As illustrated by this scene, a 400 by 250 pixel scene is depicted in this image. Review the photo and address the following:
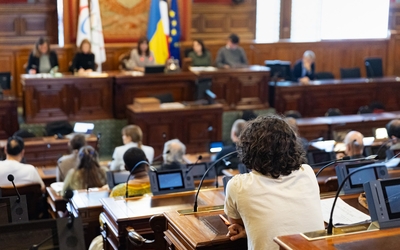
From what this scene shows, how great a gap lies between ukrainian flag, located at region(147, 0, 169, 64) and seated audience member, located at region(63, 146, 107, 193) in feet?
16.0

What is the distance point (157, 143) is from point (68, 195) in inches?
153

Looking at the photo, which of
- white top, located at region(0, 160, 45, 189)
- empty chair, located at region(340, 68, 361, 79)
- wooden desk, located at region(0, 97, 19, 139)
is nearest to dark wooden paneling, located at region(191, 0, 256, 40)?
empty chair, located at region(340, 68, 361, 79)

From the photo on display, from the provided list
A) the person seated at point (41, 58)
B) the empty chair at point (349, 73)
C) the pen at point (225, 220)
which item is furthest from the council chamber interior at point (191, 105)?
the person seated at point (41, 58)

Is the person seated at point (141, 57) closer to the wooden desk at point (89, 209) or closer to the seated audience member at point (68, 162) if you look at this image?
the seated audience member at point (68, 162)

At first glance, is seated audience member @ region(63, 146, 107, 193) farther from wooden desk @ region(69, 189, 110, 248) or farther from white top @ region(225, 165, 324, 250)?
white top @ region(225, 165, 324, 250)

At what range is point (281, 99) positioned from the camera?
9516 millimetres

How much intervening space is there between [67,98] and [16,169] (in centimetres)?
328

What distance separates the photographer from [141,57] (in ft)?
30.3

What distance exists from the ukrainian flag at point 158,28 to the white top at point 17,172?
4.77 meters

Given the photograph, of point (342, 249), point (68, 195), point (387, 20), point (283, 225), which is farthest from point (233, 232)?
point (387, 20)

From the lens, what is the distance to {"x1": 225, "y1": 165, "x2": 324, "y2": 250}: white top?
243 centimetres

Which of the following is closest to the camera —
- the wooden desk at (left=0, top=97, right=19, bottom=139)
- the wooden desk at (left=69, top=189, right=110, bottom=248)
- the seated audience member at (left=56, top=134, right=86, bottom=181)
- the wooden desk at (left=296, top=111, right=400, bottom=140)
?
the wooden desk at (left=69, top=189, right=110, bottom=248)

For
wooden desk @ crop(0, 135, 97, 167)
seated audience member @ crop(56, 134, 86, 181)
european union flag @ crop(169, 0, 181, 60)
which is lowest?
wooden desk @ crop(0, 135, 97, 167)

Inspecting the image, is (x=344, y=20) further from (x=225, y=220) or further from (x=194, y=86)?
(x=225, y=220)
